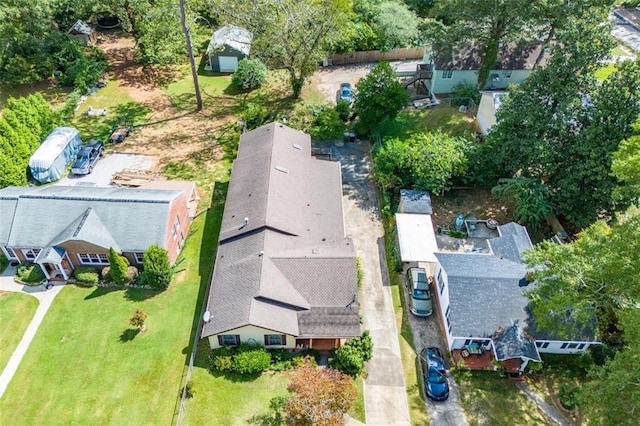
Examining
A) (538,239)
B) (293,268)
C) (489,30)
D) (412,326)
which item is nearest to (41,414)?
(293,268)

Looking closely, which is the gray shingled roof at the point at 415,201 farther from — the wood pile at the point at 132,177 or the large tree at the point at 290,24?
the wood pile at the point at 132,177

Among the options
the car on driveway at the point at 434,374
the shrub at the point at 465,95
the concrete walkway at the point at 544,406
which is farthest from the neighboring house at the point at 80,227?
the shrub at the point at 465,95

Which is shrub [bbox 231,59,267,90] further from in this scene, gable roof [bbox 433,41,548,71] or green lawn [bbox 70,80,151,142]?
gable roof [bbox 433,41,548,71]

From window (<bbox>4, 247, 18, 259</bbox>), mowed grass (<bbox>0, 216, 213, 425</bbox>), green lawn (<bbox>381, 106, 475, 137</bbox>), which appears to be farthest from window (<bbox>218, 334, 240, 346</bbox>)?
green lawn (<bbox>381, 106, 475, 137</bbox>)

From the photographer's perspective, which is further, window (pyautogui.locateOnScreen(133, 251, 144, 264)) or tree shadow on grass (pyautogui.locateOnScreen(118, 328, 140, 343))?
window (pyautogui.locateOnScreen(133, 251, 144, 264))

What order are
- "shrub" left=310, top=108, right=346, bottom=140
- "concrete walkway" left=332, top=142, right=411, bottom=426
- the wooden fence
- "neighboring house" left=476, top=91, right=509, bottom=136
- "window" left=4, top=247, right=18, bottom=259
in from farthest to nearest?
Answer: 1. the wooden fence
2. "shrub" left=310, top=108, right=346, bottom=140
3. "neighboring house" left=476, top=91, right=509, bottom=136
4. "window" left=4, top=247, right=18, bottom=259
5. "concrete walkway" left=332, top=142, right=411, bottom=426

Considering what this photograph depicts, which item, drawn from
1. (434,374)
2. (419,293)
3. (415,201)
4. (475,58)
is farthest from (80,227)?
(475,58)
